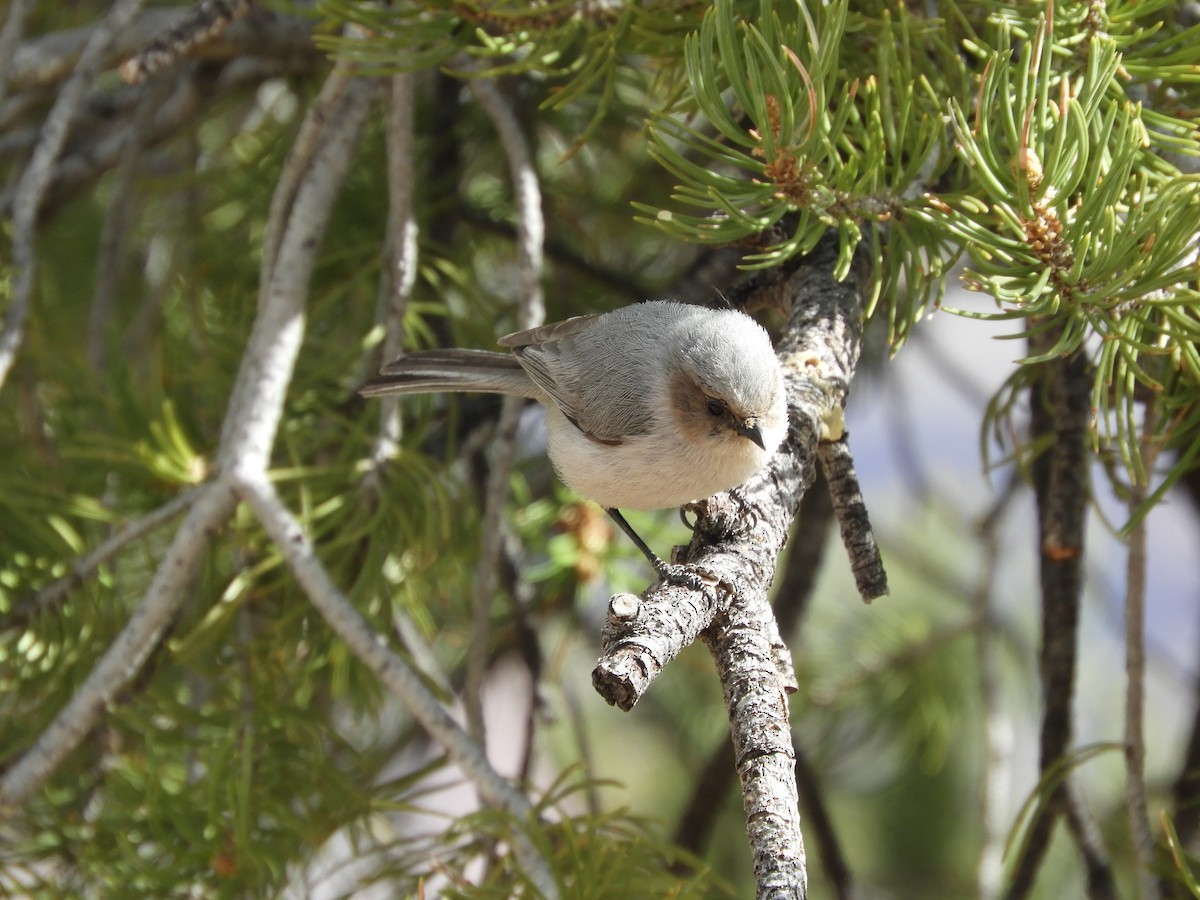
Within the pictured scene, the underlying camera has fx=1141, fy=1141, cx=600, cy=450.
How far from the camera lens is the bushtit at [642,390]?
1.41m

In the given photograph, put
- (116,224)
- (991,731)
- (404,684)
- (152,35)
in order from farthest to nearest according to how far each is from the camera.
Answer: (991,731), (116,224), (152,35), (404,684)

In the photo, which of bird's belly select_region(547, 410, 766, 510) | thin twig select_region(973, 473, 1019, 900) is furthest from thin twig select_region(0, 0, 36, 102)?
thin twig select_region(973, 473, 1019, 900)

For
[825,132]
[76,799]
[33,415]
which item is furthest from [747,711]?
[33,415]

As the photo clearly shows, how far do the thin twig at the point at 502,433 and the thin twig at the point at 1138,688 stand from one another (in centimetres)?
81

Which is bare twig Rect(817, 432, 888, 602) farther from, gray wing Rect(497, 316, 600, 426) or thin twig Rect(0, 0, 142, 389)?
thin twig Rect(0, 0, 142, 389)

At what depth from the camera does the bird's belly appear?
139 cm

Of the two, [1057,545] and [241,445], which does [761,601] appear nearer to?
[1057,545]

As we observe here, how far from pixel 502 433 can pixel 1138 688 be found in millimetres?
911

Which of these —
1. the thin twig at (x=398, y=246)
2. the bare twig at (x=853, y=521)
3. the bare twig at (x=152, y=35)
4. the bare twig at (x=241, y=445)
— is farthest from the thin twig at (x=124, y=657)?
the bare twig at (x=152, y=35)

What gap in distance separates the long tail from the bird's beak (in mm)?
468

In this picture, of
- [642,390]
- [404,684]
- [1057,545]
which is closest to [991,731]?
[1057,545]

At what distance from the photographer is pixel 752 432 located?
1387 mm

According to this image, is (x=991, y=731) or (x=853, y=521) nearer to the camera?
(x=853, y=521)

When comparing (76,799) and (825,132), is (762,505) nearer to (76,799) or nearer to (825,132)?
(825,132)
